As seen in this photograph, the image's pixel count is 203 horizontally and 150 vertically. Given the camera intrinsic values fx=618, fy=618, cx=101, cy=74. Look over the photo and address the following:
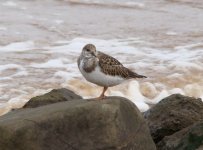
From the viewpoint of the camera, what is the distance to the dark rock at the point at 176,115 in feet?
28.0

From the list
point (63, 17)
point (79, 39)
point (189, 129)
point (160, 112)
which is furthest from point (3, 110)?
point (63, 17)

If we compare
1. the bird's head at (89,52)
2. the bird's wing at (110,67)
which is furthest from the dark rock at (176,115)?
the bird's head at (89,52)

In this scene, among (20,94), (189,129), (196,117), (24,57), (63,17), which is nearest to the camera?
(189,129)

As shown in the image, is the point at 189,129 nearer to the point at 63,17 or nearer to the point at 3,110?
the point at 3,110

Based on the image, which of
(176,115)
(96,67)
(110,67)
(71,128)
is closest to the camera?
(71,128)

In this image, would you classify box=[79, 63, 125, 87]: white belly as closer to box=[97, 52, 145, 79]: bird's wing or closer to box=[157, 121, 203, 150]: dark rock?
box=[97, 52, 145, 79]: bird's wing

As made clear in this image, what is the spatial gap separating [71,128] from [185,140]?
1.79 m

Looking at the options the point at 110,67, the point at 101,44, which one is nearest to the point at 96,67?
the point at 110,67

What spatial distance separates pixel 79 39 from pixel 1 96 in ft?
17.7

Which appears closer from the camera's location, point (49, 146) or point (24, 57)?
point (49, 146)

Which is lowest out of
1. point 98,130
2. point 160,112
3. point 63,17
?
point 63,17

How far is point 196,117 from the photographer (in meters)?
8.59

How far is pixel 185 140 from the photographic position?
7734 mm

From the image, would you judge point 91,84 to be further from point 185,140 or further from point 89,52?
point 89,52
